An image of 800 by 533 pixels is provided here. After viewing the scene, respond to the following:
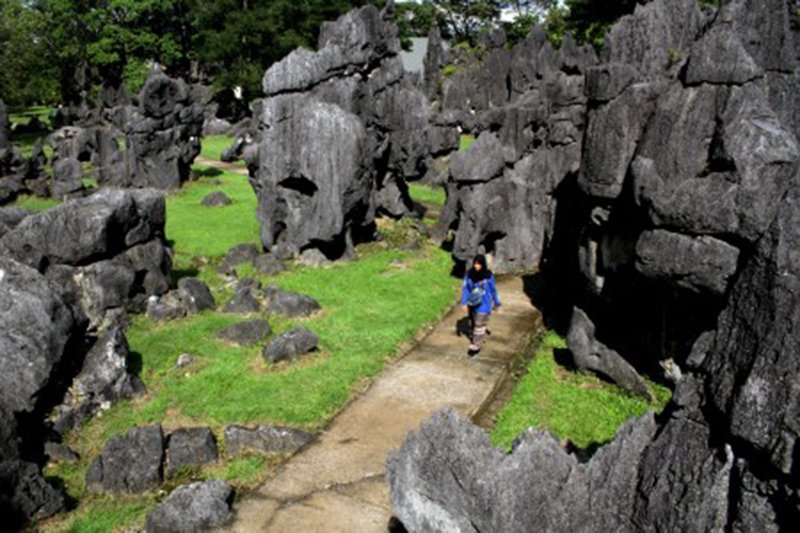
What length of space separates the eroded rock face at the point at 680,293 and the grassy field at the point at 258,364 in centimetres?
396

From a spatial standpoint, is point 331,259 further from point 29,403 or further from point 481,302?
point 29,403

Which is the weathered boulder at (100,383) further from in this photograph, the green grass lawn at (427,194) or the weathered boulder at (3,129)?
the weathered boulder at (3,129)

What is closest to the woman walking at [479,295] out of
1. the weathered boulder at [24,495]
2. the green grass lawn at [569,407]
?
the green grass lawn at [569,407]

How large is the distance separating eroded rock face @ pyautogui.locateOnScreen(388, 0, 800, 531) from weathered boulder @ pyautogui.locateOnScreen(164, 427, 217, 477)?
4275 millimetres

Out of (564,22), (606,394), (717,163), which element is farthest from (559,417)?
(564,22)

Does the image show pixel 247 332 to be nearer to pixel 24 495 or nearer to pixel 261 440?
pixel 261 440

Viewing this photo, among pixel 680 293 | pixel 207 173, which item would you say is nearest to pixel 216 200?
pixel 207 173

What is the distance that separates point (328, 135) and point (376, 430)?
10.6m

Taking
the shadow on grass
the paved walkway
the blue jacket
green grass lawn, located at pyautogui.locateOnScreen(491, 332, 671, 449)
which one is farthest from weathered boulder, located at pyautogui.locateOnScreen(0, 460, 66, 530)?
the shadow on grass

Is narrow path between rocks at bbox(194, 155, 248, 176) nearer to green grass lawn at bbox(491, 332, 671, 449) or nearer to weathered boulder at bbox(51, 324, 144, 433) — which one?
weathered boulder at bbox(51, 324, 144, 433)

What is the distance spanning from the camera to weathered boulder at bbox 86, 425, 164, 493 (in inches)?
376

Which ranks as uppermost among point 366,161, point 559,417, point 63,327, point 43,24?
point 43,24

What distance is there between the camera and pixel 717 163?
9.42m

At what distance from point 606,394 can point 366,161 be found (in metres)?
11.1
